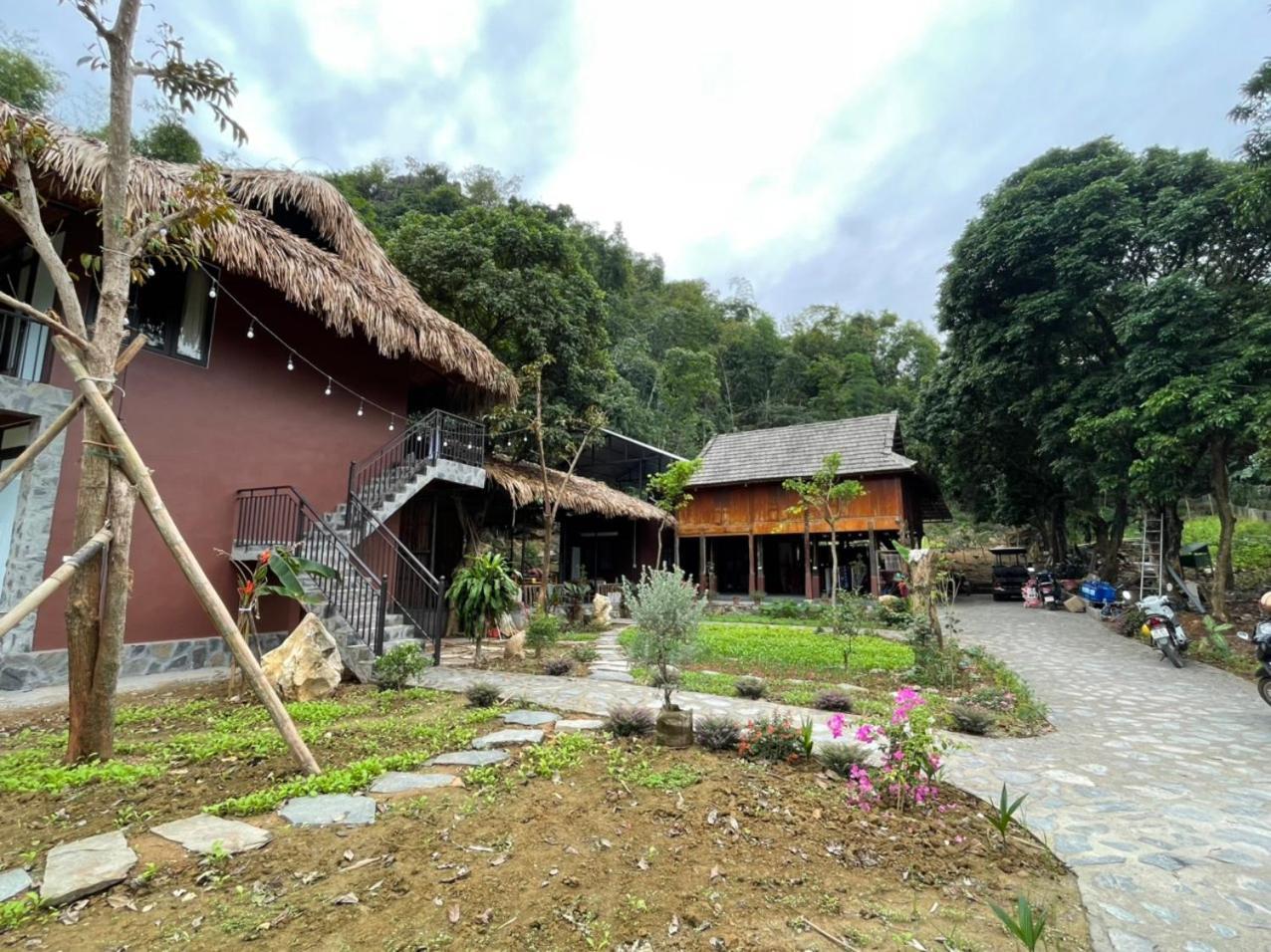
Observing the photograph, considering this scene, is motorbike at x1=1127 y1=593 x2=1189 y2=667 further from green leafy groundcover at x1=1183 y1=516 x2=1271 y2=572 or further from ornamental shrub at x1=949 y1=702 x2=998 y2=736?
green leafy groundcover at x1=1183 y1=516 x2=1271 y2=572

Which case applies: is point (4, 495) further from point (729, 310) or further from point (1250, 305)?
point (729, 310)

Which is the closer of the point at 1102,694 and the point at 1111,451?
the point at 1102,694

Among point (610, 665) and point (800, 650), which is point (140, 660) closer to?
point (610, 665)

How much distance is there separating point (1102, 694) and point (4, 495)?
12.4m

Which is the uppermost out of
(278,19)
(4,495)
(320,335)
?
(278,19)

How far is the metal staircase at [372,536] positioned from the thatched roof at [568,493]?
3.85 ft

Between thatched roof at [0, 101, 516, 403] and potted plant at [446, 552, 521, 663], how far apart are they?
3.83 meters

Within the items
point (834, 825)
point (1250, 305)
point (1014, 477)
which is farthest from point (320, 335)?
point (1014, 477)

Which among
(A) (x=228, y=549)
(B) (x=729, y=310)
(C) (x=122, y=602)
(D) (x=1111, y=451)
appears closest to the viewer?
(C) (x=122, y=602)

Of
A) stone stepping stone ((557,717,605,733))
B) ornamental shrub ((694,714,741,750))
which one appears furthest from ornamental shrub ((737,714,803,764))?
stone stepping stone ((557,717,605,733))

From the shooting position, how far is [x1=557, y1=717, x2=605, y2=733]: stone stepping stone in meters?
4.42

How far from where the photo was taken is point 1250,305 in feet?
37.0

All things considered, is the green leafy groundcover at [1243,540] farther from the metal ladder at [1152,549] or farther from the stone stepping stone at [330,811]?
the stone stepping stone at [330,811]

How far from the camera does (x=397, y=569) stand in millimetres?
10367
